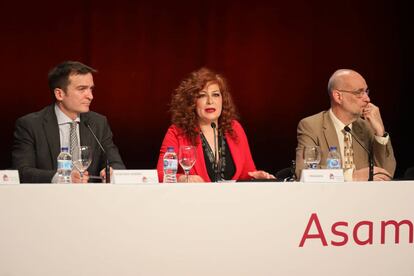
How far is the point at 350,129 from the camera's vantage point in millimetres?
3842

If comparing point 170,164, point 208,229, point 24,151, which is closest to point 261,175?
point 170,164

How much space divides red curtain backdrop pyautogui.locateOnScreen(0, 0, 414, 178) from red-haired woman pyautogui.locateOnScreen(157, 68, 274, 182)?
4.18 ft

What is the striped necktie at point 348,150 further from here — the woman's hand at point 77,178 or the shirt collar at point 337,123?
the woman's hand at point 77,178

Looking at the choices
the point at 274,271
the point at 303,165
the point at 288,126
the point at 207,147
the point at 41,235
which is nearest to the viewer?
the point at 41,235

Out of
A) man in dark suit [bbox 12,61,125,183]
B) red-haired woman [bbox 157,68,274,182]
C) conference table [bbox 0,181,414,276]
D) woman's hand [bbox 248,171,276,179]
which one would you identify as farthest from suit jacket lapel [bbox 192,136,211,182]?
conference table [bbox 0,181,414,276]

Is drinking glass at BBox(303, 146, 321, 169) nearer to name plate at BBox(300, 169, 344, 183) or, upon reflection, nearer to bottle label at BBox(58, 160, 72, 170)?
name plate at BBox(300, 169, 344, 183)

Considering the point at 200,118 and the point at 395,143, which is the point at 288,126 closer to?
the point at 395,143

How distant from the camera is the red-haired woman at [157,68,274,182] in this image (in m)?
3.79

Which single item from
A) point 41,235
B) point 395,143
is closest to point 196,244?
point 41,235

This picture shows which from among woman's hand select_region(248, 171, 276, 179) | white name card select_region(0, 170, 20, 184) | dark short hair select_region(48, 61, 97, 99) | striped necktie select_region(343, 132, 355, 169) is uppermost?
dark short hair select_region(48, 61, 97, 99)

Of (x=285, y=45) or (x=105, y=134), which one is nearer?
(x=105, y=134)

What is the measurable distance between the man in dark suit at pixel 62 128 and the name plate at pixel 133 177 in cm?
97

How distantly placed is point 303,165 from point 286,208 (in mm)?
562

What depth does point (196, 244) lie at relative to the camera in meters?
2.63
